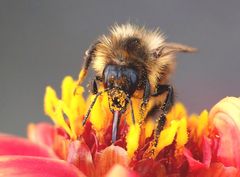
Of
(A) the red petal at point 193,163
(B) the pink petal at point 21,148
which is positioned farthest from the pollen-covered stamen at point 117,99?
(B) the pink petal at point 21,148

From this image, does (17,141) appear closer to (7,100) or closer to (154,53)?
(154,53)

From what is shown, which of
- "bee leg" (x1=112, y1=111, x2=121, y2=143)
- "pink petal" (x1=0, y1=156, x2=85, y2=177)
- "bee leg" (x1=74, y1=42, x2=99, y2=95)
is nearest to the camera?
"pink petal" (x1=0, y1=156, x2=85, y2=177)

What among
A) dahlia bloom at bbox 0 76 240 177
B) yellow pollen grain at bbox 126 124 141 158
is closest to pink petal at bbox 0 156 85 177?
dahlia bloom at bbox 0 76 240 177

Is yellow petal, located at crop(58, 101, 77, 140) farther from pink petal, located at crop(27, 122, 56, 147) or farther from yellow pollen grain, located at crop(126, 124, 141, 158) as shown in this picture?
pink petal, located at crop(27, 122, 56, 147)

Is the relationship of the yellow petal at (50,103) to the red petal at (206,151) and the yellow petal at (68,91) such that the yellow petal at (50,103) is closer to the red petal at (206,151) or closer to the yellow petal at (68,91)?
the yellow petal at (68,91)

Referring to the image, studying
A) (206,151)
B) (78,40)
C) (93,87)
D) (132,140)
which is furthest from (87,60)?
(78,40)

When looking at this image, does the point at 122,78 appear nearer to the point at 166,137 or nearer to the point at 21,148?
the point at 166,137
